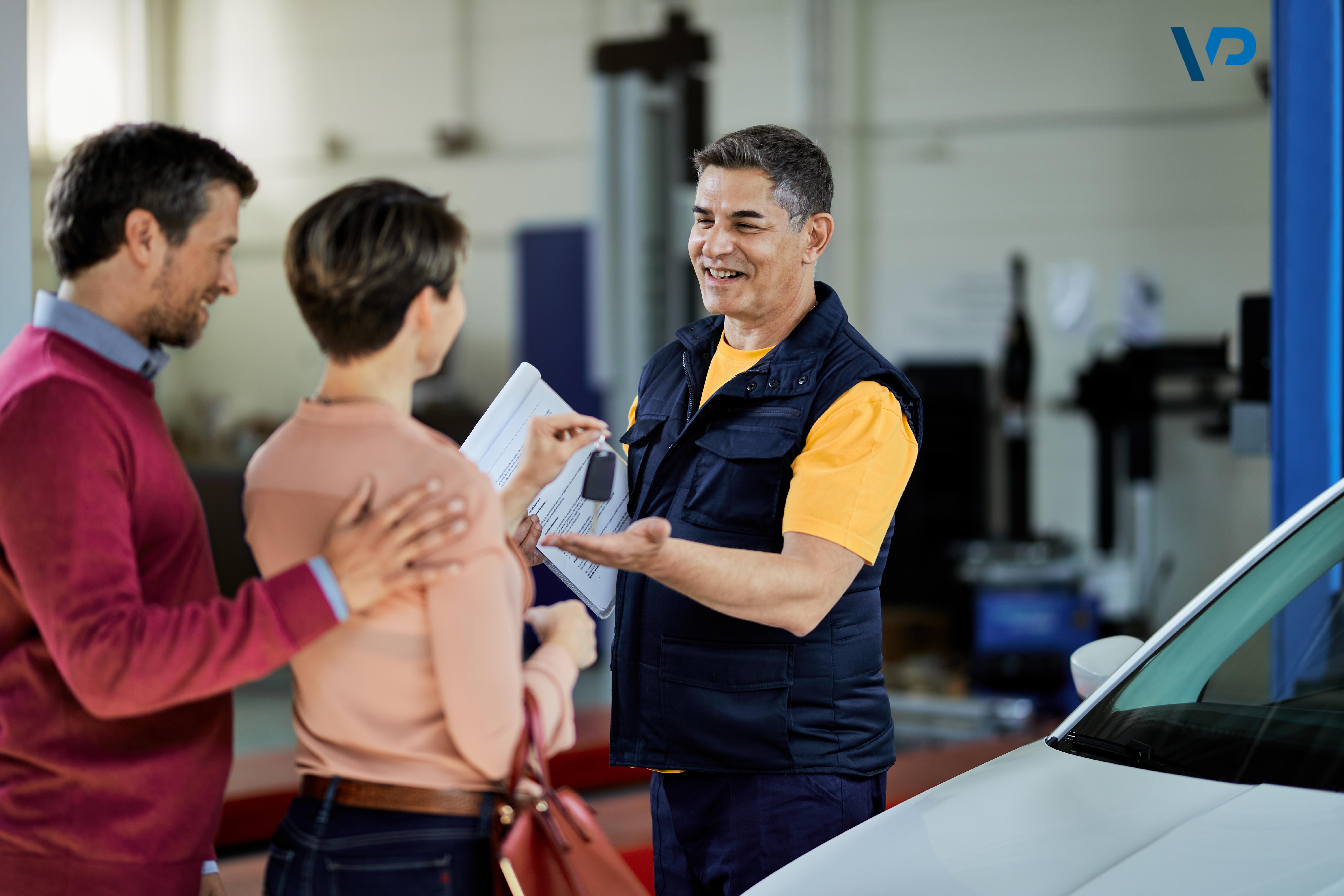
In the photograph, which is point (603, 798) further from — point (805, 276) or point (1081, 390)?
point (1081, 390)

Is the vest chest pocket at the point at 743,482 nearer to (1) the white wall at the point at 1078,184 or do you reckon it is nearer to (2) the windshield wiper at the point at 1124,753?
(2) the windshield wiper at the point at 1124,753

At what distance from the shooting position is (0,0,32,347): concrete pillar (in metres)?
2.02

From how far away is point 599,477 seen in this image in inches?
65.7

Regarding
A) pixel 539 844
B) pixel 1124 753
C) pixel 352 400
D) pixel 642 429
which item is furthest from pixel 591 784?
pixel 352 400

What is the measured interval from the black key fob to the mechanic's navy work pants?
0.49 meters

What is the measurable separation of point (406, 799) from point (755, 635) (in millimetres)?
691

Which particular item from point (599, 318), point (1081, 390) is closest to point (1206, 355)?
point (1081, 390)

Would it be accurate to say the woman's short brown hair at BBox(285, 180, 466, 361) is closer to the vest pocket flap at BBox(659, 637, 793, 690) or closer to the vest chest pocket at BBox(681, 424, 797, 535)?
the vest chest pocket at BBox(681, 424, 797, 535)

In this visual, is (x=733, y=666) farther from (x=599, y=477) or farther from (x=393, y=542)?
(x=393, y=542)

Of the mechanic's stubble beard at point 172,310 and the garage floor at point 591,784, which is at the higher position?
the mechanic's stubble beard at point 172,310

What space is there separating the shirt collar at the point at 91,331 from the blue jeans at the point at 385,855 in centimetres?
49

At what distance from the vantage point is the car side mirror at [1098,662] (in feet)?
6.44
